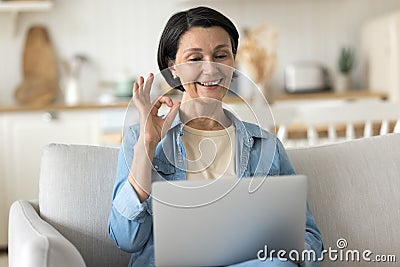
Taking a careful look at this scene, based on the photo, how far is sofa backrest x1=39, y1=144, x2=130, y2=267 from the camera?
2.21 meters

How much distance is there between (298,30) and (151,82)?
3.80 m

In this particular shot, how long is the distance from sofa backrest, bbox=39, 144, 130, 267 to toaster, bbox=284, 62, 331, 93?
3.26 metres

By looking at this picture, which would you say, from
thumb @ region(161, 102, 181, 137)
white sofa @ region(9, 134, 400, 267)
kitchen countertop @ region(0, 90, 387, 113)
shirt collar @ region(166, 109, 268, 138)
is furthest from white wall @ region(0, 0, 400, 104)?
thumb @ region(161, 102, 181, 137)

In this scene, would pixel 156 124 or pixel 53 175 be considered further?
pixel 53 175

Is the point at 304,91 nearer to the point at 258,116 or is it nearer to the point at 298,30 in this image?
the point at 298,30

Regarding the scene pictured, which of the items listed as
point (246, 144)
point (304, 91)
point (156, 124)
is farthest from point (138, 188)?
point (304, 91)

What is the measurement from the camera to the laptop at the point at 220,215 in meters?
1.76

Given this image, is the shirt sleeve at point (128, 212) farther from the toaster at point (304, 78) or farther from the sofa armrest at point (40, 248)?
the toaster at point (304, 78)

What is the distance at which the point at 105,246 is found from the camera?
223 cm

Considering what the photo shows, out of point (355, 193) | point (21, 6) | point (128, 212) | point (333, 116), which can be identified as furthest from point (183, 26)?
point (21, 6)

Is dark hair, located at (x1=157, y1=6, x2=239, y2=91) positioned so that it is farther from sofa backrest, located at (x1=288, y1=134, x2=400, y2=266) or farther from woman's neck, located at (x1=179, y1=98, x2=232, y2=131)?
sofa backrest, located at (x1=288, y1=134, x2=400, y2=266)

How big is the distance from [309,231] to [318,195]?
282mm

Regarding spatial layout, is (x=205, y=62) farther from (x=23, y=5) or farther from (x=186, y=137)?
(x=23, y=5)

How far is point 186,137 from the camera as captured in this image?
80.7 inches
